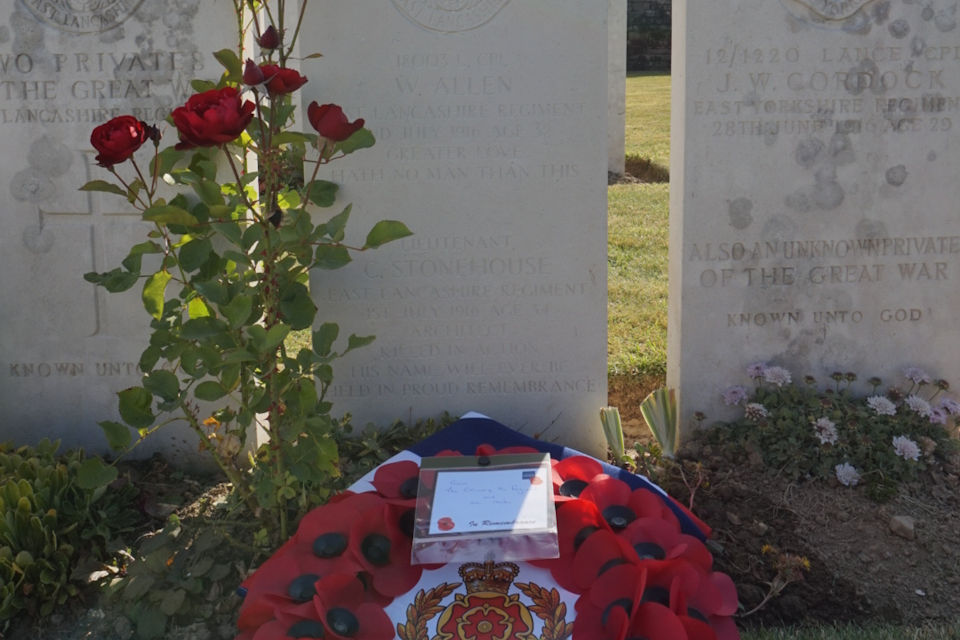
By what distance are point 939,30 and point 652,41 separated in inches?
779

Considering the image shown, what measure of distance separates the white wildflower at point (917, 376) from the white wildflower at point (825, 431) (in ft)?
1.64

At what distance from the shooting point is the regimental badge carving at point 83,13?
128 inches

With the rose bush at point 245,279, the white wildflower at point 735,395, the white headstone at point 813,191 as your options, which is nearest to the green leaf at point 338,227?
the rose bush at point 245,279

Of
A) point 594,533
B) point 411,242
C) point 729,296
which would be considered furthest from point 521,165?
point 594,533

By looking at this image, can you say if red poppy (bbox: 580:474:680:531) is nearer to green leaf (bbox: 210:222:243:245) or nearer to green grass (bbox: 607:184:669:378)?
green leaf (bbox: 210:222:243:245)

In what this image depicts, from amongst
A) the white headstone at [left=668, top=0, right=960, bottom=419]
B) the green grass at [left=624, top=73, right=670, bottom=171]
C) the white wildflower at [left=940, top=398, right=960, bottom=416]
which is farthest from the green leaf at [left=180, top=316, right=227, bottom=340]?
the green grass at [left=624, top=73, right=670, bottom=171]

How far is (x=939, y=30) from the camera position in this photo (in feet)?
11.4

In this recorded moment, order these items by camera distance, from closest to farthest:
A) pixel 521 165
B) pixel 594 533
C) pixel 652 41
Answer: pixel 594 533 → pixel 521 165 → pixel 652 41

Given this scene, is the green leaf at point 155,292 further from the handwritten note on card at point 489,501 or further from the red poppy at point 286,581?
the handwritten note on card at point 489,501

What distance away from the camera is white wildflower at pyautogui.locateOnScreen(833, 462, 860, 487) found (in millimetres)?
3244

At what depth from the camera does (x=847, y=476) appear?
10.6ft

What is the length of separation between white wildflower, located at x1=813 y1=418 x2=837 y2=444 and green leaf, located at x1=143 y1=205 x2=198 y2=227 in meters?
2.20

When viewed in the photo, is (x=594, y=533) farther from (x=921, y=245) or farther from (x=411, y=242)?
(x=921, y=245)

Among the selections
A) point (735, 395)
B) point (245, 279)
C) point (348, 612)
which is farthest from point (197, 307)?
point (735, 395)
